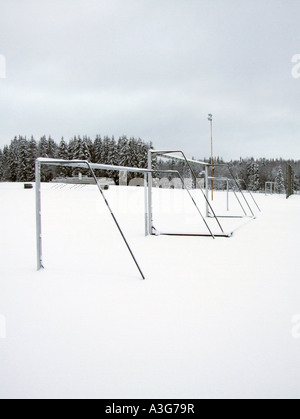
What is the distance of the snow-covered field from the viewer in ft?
5.62

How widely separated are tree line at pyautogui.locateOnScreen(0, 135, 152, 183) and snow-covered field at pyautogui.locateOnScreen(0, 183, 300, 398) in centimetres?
3443

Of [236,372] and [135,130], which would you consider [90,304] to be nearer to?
[236,372]

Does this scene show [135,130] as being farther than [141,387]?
Yes

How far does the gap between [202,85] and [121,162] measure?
94.7ft

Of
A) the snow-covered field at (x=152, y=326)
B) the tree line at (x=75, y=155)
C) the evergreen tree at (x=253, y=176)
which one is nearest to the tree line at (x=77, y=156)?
the tree line at (x=75, y=155)

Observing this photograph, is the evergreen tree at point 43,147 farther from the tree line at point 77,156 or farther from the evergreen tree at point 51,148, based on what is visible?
the evergreen tree at point 51,148

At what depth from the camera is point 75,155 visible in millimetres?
43719

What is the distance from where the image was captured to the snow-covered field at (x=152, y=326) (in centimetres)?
171

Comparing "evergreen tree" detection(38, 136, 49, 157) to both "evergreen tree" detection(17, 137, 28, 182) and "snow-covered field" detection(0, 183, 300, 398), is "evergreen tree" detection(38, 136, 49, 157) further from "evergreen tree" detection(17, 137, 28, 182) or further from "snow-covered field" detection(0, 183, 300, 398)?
"snow-covered field" detection(0, 183, 300, 398)

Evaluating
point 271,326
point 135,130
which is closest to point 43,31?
point 271,326

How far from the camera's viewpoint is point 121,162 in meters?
44.4

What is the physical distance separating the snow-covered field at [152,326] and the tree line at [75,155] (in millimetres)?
34430

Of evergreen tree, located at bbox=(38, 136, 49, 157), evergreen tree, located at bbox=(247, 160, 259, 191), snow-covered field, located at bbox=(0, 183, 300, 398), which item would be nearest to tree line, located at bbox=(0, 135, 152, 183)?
evergreen tree, located at bbox=(38, 136, 49, 157)

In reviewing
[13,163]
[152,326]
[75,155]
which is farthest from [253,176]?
[152,326]
